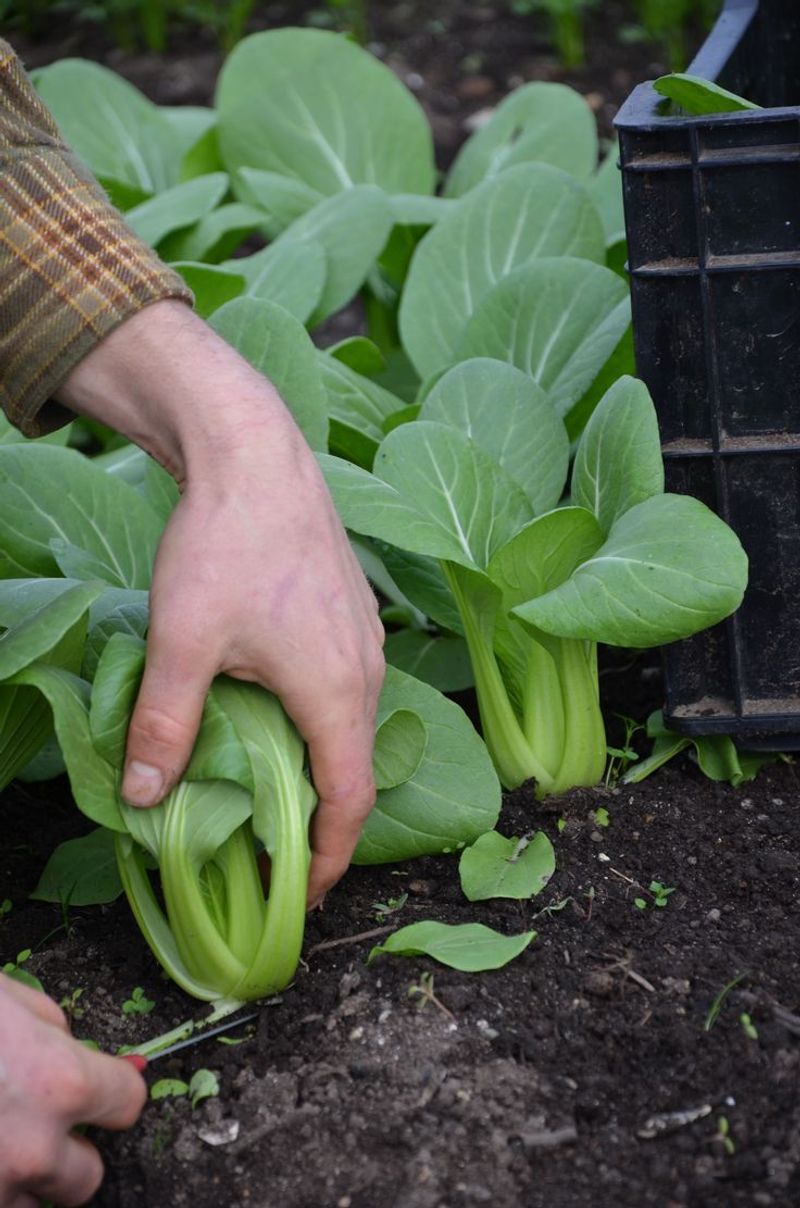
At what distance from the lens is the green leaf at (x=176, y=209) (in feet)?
8.58

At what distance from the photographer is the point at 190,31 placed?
5395 mm

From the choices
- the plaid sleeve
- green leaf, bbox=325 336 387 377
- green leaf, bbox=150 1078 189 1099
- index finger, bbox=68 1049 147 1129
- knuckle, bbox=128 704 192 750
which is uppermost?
the plaid sleeve

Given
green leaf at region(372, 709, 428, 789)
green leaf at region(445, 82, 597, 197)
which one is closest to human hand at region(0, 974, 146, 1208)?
green leaf at region(372, 709, 428, 789)

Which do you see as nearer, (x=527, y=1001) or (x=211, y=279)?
(x=527, y=1001)

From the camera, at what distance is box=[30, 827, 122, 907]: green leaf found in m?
1.69

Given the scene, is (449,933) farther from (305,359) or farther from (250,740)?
(305,359)

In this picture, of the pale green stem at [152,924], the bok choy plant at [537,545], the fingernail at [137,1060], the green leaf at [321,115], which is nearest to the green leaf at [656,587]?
the bok choy plant at [537,545]

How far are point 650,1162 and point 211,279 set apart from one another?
153cm

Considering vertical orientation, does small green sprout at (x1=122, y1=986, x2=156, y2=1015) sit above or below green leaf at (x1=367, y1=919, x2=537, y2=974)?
below

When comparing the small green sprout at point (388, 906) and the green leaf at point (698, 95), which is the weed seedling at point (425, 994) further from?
the green leaf at point (698, 95)

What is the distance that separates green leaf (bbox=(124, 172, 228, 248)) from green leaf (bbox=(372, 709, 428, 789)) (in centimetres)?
131

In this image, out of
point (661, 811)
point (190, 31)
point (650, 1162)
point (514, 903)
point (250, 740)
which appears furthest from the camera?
point (190, 31)

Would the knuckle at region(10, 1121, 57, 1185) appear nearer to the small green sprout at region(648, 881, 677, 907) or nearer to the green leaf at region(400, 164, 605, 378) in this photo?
the small green sprout at region(648, 881, 677, 907)

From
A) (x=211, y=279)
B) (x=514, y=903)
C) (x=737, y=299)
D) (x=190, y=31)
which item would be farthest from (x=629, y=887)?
(x=190, y=31)
